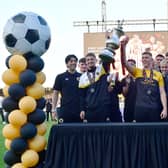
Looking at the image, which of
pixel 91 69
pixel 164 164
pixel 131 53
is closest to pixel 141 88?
pixel 91 69

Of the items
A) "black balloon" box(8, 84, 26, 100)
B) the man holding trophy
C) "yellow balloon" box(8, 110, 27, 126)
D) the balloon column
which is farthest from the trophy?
"yellow balloon" box(8, 110, 27, 126)

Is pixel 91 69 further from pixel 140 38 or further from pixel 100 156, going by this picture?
pixel 140 38

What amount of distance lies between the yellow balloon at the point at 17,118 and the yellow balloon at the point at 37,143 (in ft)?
0.90

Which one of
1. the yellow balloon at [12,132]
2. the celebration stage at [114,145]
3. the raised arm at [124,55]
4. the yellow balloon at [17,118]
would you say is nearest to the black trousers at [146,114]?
the raised arm at [124,55]

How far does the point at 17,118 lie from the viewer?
686cm

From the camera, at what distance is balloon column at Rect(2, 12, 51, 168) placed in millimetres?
Answer: 6895

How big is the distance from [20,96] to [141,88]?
164 centimetres

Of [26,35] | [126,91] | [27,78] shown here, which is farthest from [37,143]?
[126,91]

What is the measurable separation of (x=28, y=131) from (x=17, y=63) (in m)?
0.92

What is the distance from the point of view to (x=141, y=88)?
7109 mm

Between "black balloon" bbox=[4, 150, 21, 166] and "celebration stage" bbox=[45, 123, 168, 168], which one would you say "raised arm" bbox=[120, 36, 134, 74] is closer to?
"celebration stage" bbox=[45, 123, 168, 168]

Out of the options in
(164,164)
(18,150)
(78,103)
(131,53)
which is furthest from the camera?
(131,53)

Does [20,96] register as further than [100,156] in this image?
Yes

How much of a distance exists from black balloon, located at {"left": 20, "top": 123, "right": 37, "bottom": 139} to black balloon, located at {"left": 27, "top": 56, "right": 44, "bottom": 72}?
774mm
